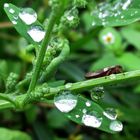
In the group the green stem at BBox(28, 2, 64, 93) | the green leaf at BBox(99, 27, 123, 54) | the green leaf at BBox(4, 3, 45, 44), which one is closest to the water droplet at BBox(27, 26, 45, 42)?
the green leaf at BBox(4, 3, 45, 44)

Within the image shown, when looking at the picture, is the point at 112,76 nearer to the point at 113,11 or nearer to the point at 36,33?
the point at 36,33

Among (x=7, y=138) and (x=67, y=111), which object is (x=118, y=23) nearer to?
(x=67, y=111)

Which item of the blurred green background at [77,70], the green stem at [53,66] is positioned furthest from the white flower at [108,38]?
the green stem at [53,66]

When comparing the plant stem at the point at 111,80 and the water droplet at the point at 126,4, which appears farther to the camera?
the water droplet at the point at 126,4

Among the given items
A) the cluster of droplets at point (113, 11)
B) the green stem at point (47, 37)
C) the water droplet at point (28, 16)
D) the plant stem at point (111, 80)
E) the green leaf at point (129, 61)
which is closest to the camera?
the green stem at point (47, 37)

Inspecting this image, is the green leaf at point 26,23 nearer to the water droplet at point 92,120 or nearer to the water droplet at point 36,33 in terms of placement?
the water droplet at point 36,33
